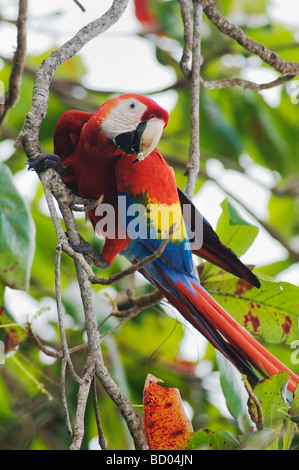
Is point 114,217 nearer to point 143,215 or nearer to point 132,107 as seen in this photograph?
point 143,215

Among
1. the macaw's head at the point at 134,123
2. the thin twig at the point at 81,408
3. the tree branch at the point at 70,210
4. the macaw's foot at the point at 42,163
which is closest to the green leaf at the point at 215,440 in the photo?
the tree branch at the point at 70,210

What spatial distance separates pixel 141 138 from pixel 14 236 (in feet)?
1.65

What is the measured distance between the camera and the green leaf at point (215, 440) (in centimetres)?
90

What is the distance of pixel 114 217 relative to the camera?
1.55 metres

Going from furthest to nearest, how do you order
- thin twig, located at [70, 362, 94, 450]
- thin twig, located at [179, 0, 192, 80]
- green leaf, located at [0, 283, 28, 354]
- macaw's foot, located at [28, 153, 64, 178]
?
1. thin twig, located at [179, 0, 192, 80]
2. green leaf, located at [0, 283, 28, 354]
3. macaw's foot, located at [28, 153, 64, 178]
4. thin twig, located at [70, 362, 94, 450]

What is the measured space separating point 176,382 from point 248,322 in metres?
0.91

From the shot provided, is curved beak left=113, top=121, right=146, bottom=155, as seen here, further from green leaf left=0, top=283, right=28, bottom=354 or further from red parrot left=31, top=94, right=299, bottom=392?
green leaf left=0, top=283, right=28, bottom=354

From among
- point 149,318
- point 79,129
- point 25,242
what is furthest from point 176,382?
point 25,242

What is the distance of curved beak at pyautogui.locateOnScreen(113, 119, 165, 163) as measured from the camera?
137cm

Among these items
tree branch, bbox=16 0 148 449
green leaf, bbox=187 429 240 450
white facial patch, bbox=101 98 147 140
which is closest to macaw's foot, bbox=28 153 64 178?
tree branch, bbox=16 0 148 449

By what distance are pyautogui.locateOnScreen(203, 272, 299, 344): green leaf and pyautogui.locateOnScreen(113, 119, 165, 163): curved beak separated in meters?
0.41

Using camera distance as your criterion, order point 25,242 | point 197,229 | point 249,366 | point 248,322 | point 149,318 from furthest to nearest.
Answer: point 149,318
point 197,229
point 248,322
point 249,366
point 25,242

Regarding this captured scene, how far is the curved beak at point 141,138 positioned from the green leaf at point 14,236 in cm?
44

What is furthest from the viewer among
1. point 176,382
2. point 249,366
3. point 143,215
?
point 176,382
